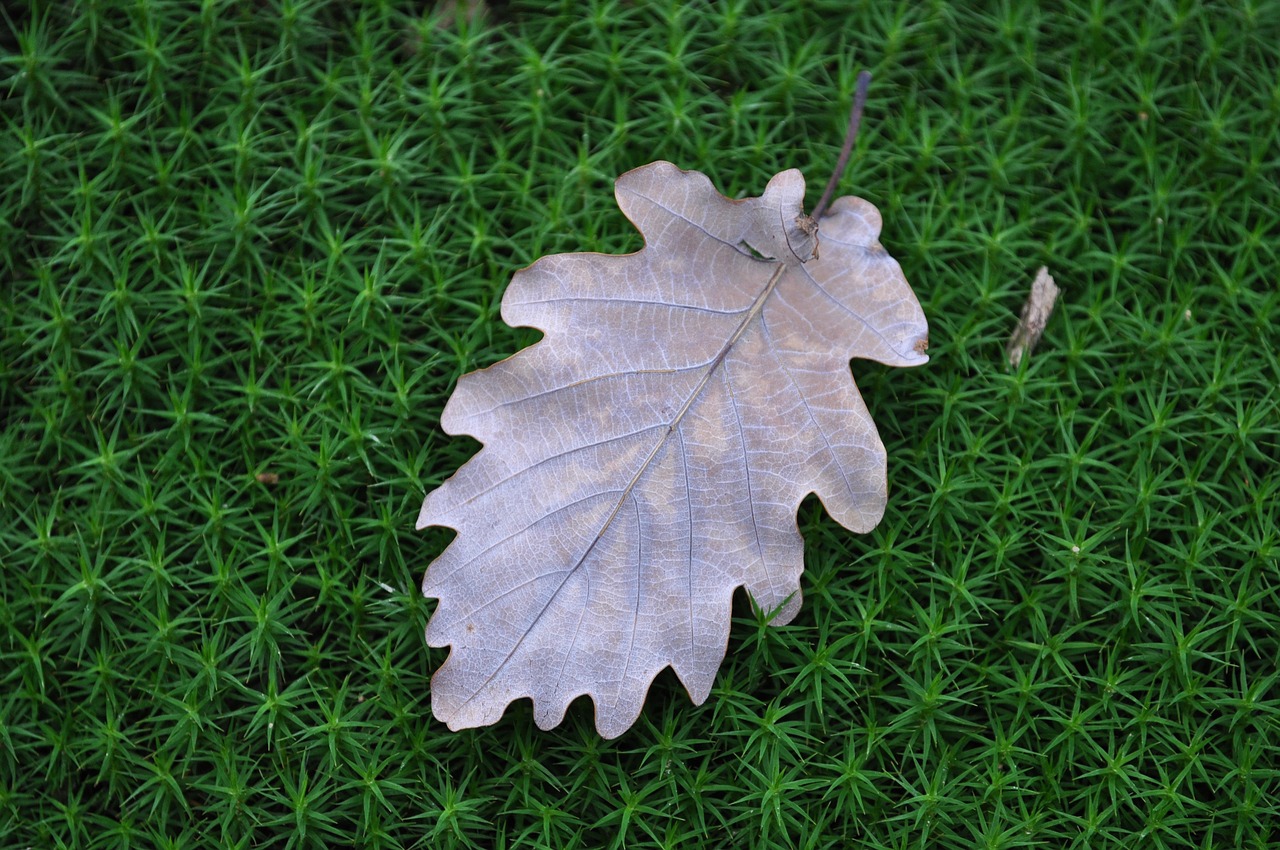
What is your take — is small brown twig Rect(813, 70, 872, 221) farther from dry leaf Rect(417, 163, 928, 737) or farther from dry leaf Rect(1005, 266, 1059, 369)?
dry leaf Rect(1005, 266, 1059, 369)

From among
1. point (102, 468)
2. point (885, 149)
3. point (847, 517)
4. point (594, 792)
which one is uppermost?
point (885, 149)

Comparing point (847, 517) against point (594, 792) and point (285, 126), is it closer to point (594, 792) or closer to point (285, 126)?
point (594, 792)

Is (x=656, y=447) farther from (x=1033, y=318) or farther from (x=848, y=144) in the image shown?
(x=1033, y=318)

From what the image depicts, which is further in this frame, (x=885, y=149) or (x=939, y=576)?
(x=885, y=149)

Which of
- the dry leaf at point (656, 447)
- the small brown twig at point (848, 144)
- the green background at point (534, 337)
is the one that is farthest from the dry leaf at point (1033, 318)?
the small brown twig at point (848, 144)

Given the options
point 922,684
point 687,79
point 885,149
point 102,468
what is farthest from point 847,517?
point 102,468
